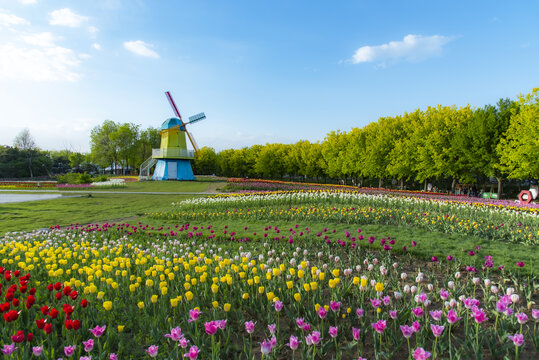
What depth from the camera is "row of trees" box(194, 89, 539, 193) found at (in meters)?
22.6

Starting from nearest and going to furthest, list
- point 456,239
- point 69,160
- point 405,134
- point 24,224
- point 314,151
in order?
point 456,239
point 24,224
point 405,134
point 314,151
point 69,160

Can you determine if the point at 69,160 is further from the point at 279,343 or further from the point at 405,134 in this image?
the point at 279,343

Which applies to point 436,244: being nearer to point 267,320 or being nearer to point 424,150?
point 267,320

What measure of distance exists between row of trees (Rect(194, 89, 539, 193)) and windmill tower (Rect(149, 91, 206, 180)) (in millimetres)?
20945

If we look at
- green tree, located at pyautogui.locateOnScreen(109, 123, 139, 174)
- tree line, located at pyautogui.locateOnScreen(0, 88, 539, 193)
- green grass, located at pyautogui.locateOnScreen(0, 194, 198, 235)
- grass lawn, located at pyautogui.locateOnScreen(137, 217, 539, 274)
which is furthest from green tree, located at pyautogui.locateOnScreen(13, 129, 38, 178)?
grass lawn, located at pyautogui.locateOnScreen(137, 217, 539, 274)

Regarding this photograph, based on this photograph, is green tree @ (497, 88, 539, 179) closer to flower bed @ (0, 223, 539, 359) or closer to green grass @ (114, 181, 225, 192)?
flower bed @ (0, 223, 539, 359)

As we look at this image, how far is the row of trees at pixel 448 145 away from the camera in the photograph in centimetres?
2261

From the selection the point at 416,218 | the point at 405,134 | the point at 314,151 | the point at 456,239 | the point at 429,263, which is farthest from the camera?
the point at 314,151

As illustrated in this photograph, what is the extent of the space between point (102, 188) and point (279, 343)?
108 feet

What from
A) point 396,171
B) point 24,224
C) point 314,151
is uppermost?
point 314,151

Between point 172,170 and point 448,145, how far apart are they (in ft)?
116

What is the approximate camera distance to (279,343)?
3.12m

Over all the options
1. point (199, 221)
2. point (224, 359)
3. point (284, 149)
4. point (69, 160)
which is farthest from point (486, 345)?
point (69, 160)

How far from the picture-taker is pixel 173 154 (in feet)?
149
